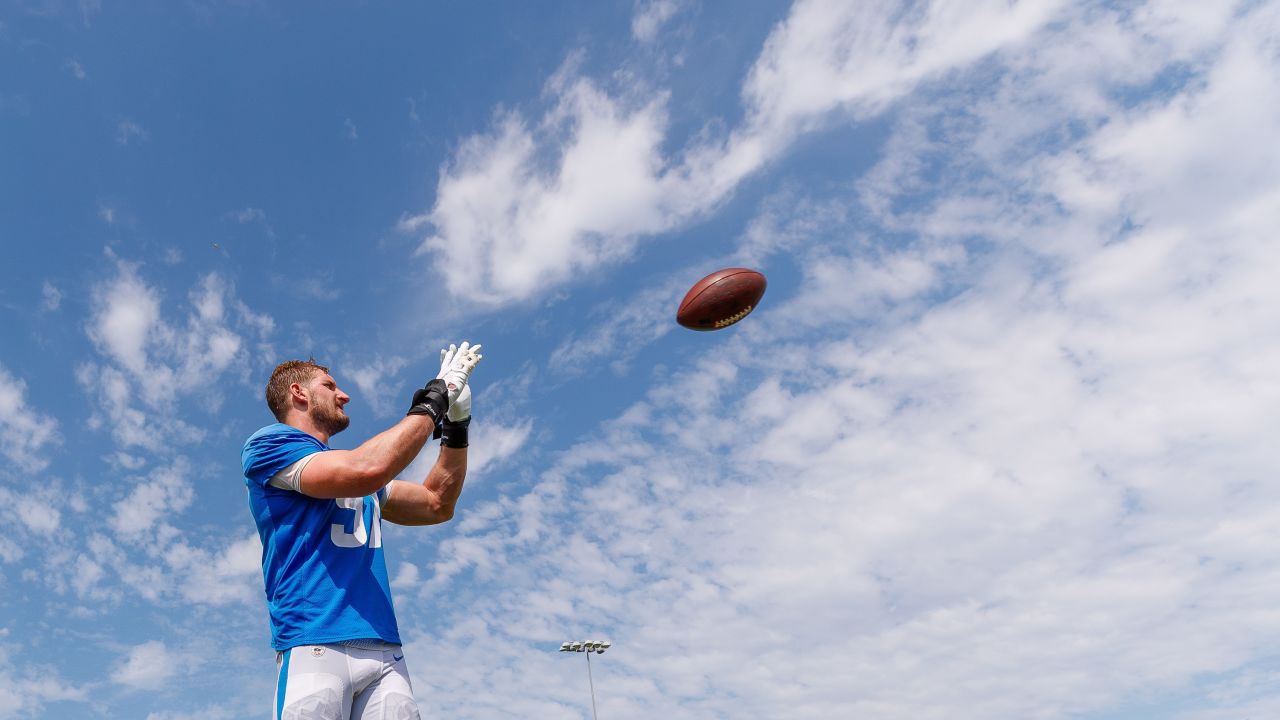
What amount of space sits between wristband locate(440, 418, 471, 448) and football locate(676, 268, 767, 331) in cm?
459

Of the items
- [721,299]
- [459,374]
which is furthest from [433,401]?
[721,299]

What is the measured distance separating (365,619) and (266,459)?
0.90m

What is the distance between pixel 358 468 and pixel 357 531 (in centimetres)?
54

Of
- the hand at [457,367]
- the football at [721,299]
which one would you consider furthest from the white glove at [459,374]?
the football at [721,299]

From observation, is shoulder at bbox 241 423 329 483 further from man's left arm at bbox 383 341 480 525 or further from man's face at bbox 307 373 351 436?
man's left arm at bbox 383 341 480 525

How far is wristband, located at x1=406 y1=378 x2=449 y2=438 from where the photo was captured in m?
4.21

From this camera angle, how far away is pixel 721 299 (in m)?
9.22

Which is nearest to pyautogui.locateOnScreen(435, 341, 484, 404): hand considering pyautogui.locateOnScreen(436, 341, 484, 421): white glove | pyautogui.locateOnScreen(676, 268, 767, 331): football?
pyautogui.locateOnScreen(436, 341, 484, 421): white glove

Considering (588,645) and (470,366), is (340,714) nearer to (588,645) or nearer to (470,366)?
(470,366)

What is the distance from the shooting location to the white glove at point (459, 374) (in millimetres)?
4645

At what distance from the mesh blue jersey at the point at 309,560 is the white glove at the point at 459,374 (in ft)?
2.63

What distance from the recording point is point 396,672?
3855 mm

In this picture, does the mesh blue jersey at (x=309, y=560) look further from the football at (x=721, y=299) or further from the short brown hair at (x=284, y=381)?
the football at (x=721, y=299)

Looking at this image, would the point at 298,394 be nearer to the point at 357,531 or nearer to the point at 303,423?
the point at 303,423
